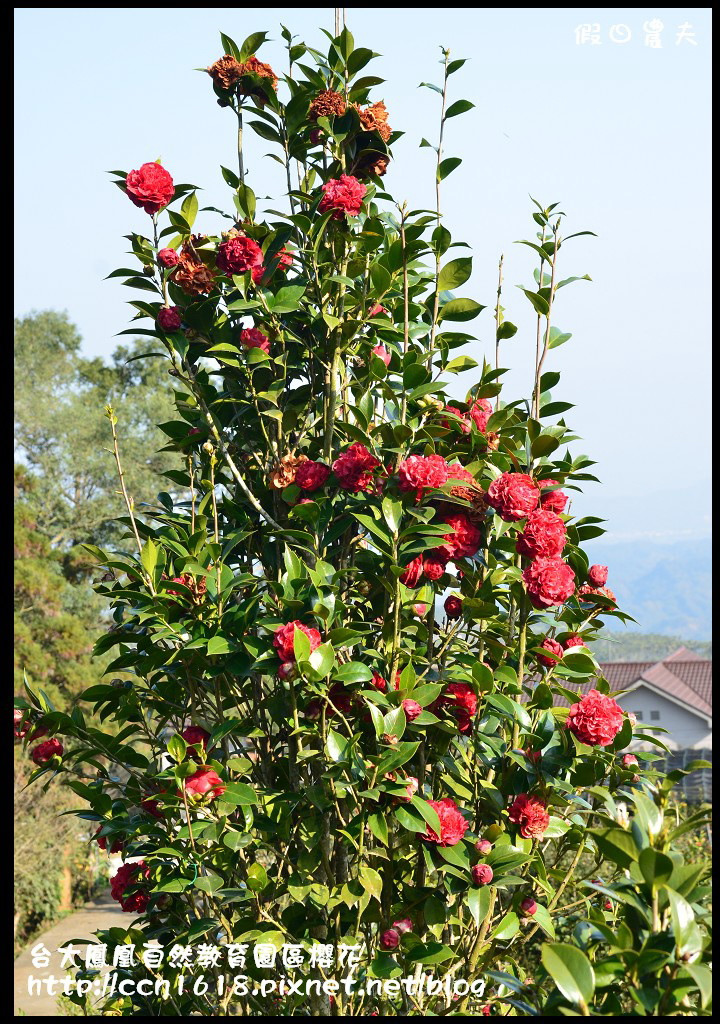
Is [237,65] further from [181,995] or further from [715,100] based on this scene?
[181,995]

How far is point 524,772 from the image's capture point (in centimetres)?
164

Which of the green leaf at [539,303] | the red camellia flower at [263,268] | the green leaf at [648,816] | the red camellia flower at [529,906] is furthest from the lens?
the red camellia flower at [263,268]

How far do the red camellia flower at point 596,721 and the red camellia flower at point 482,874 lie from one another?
269mm

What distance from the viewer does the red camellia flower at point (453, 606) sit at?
1.79 metres

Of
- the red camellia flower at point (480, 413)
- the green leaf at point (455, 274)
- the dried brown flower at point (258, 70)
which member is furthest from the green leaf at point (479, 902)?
the dried brown flower at point (258, 70)

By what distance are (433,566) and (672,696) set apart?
20.3 m

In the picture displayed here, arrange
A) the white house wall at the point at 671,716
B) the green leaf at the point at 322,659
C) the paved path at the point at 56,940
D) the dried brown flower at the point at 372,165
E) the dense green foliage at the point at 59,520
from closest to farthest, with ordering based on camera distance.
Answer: the green leaf at the point at 322,659 → the dried brown flower at the point at 372,165 → the paved path at the point at 56,940 → the dense green foliage at the point at 59,520 → the white house wall at the point at 671,716

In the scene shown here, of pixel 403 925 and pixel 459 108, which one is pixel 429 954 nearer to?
pixel 403 925

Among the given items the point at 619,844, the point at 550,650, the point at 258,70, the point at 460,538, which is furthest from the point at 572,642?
the point at 258,70

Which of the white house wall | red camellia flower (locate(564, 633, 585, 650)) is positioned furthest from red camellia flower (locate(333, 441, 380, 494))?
the white house wall

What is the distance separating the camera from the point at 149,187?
6.06 feet

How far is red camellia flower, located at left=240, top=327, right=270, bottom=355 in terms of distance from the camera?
1.83 m

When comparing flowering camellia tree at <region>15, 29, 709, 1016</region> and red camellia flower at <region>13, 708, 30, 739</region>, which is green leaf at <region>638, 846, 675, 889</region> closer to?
flowering camellia tree at <region>15, 29, 709, 1016</region>

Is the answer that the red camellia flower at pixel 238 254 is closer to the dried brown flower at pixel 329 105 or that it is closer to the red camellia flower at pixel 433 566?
the dried brown flower at pixel 329 105
